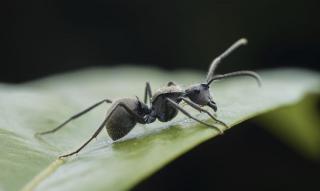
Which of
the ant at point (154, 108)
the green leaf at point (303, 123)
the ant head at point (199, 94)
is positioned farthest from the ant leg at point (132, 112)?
the green leaf at point (303, 123)

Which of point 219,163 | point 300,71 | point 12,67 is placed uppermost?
point 12,67

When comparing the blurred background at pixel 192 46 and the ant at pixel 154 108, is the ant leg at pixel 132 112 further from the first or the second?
the blurred background at pixel 192 46

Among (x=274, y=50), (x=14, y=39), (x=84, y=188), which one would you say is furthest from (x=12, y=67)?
(x=84, y=188)

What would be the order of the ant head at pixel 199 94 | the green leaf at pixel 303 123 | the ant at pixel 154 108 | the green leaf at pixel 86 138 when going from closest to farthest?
the green leaf at pixel 86 138 → the ant at pixel 154 108 → the ant head at pixel 199 94 → the green leaf at pixel 303 123

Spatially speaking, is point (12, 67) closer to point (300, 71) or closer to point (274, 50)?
point (274, 50)

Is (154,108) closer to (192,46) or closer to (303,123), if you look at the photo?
(303,123)
